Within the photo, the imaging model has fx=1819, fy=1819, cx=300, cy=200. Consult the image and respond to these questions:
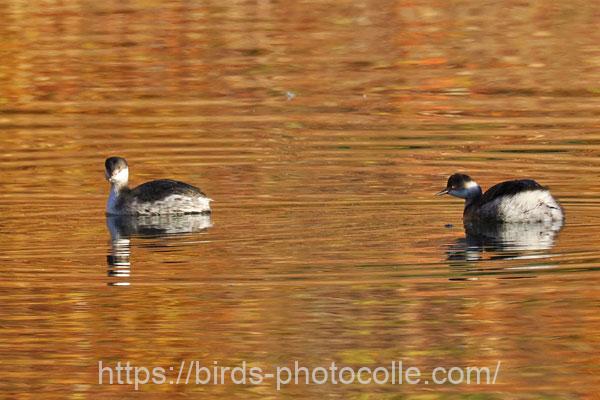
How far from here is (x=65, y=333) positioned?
11.0m

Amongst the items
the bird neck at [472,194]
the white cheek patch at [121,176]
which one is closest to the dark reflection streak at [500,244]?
the bird neck at [472,194]

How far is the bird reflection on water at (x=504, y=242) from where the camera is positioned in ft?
42.7

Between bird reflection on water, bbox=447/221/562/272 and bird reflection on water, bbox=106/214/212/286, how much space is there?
2.15 m

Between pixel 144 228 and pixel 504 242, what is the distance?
311 cm

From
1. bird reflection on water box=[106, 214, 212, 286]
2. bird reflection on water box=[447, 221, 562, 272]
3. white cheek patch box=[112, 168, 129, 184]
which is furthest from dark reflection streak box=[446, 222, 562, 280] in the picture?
white cheek patch box=[112, 168, 129, 184]

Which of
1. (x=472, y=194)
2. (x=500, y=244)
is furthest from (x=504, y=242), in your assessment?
(x=472, y=194)

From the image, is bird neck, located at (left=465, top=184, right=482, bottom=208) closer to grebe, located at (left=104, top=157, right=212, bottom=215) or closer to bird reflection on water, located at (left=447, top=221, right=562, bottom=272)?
bird reflection on water, located at (left=447, top=221, right=562, bottom=272)

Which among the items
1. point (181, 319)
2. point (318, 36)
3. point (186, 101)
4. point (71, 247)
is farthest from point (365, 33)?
point (181, 319)

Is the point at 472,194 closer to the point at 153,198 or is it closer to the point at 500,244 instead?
the point at 500,244

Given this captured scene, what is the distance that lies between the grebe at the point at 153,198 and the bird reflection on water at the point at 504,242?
7.64 feet

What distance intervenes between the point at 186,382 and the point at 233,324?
1.25 m

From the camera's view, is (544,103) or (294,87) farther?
(294,87)

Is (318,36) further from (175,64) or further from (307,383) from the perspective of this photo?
(307,383)

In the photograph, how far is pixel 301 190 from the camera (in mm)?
15562
